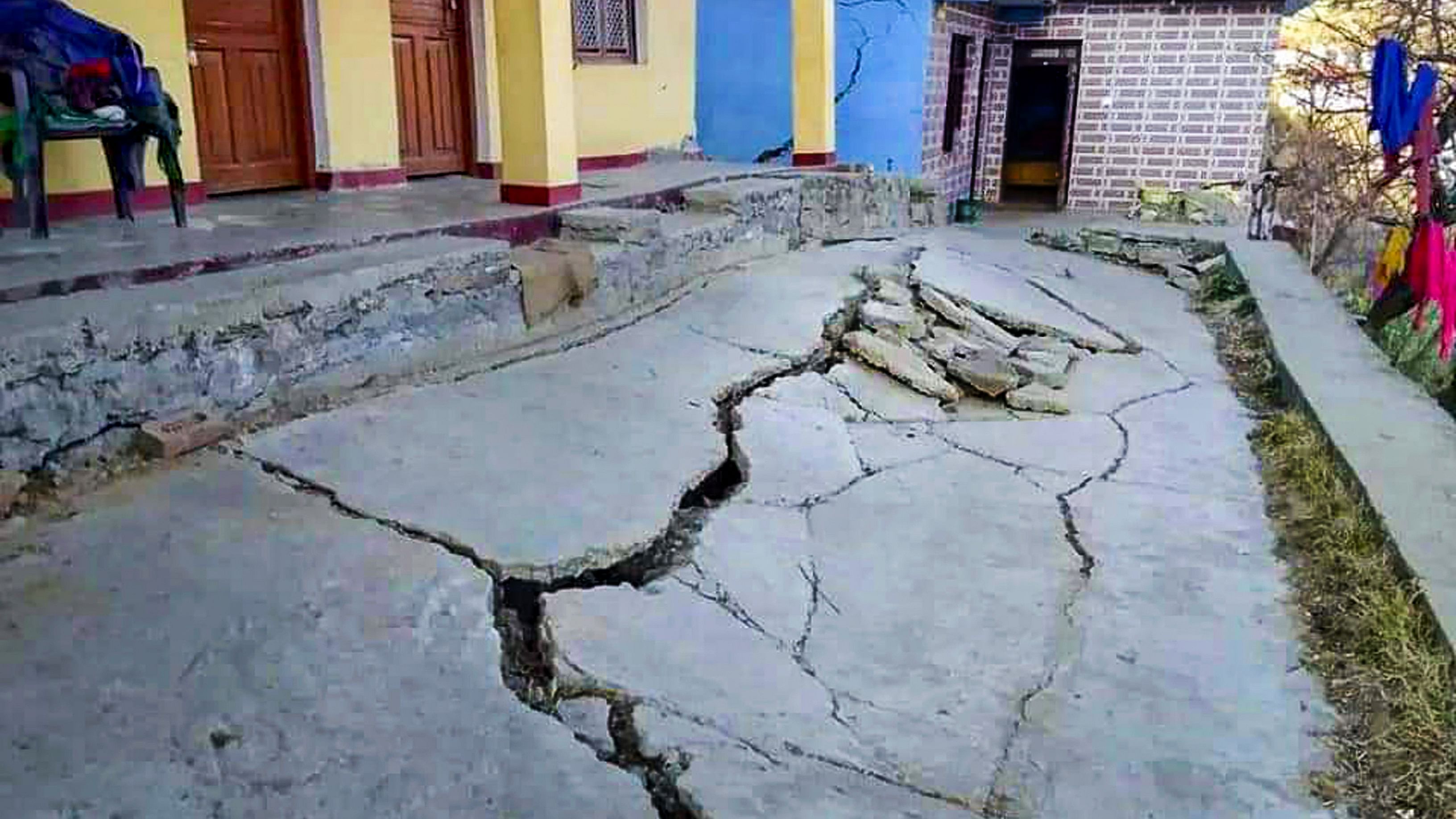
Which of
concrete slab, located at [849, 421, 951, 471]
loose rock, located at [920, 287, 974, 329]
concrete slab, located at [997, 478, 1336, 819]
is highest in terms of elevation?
loose rock, located at [920, 287, 974, 329]

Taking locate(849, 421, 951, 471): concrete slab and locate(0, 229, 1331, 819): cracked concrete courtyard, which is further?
locate(849, 421, 951, 471): concrete slab

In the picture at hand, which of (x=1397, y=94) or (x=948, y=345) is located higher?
(x=1397, y=94)

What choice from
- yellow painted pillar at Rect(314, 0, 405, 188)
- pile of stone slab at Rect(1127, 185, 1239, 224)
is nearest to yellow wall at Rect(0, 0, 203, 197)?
yellow painted pillar at Rect(314, 0, 405, 188)

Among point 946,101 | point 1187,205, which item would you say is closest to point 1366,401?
point 946,101

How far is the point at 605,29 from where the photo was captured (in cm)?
782

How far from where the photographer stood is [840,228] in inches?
302

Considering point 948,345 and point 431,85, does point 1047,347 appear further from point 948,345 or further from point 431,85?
point 431,85

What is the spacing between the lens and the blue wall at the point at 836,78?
32.3ft

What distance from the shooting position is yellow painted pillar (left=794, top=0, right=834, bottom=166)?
8000 millimetres

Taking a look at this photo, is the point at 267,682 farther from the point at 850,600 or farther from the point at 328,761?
the point at 850,600

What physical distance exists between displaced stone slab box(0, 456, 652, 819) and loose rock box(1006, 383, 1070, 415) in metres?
2.74

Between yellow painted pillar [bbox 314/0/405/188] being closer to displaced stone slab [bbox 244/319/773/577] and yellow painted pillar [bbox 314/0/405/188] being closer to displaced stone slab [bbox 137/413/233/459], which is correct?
displaced stone slab [bbox 244/319/773/577]

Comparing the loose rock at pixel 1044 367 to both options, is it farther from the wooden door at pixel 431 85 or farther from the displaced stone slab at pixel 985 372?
the wooden door at pixel 431 85

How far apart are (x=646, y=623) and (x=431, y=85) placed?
16.3 ft
